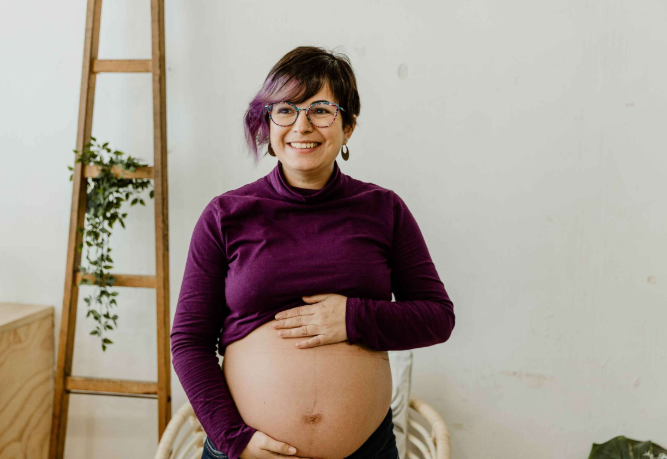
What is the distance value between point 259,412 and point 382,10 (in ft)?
4.16

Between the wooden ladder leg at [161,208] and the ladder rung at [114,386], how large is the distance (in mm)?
51

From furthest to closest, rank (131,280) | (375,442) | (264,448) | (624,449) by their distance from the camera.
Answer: (131,280) < (624,449) < (375,442) < (264,448)

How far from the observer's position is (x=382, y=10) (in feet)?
5.55

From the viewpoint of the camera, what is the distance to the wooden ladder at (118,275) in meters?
1.66

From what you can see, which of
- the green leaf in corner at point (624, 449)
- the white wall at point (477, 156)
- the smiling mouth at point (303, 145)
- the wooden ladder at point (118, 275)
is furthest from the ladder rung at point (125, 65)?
the green leaf in corner at point (624, 449)

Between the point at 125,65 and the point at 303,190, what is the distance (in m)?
0.85

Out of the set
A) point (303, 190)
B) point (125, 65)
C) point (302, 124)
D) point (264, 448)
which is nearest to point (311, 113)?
point (302, 124)

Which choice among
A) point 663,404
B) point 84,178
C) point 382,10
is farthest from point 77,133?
point 663,404

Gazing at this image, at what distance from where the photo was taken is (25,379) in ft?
5.88

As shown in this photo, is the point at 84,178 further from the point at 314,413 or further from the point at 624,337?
the point at 624,337

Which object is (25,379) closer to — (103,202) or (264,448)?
(103,202)

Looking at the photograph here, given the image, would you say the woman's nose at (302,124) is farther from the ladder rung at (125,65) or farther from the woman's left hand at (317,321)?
the ladder rung at (125,65)

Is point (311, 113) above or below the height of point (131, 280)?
above

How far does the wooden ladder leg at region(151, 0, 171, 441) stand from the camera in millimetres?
1640
